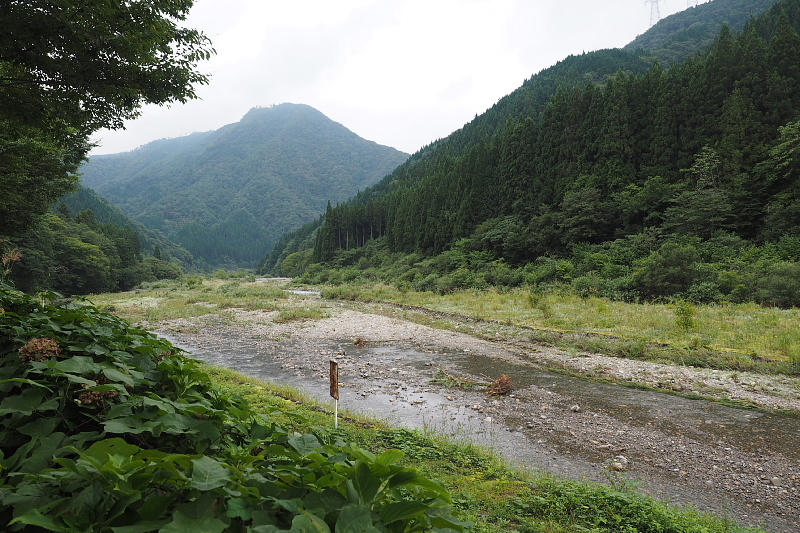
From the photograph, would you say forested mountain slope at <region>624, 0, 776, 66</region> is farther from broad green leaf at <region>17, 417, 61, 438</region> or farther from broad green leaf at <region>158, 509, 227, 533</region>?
broad green leaf at <region>17, 417, 61, 438</region>

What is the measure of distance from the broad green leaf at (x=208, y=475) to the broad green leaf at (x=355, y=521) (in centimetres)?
39

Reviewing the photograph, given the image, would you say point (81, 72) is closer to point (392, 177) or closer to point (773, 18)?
point (773, 18)

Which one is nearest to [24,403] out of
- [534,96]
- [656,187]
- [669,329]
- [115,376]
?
[115,376]

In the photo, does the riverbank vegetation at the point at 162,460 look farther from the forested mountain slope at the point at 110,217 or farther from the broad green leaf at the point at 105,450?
the forested mountain slope at the point at 110,217

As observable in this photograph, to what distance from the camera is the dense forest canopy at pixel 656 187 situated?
2103 centimetres

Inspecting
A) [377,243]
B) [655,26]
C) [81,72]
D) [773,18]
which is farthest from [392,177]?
[655,26]

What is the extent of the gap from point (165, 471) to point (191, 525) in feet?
0.92

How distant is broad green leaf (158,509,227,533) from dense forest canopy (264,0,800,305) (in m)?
21.6

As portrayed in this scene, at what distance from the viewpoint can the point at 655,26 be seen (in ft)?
469

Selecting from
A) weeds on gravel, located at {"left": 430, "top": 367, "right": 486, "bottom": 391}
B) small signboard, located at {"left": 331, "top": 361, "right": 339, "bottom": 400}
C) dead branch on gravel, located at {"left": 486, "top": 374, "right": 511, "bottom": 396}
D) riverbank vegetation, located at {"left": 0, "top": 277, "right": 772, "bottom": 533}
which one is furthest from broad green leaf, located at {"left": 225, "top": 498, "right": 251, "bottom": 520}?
weeds on gravel, located at {"left": 430, "top": 367, "right": 486, "bottom": 391}

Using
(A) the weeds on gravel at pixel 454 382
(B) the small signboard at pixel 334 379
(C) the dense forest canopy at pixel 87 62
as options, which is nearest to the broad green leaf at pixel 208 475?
(B) the small signboard at pixel 334 379

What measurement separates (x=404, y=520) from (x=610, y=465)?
5.76 m

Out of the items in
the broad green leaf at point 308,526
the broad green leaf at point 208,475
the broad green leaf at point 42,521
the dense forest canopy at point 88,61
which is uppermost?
the dense forest canopy at point 88,61

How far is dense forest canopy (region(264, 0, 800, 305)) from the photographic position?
2103 centimetres
